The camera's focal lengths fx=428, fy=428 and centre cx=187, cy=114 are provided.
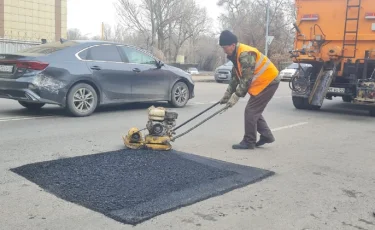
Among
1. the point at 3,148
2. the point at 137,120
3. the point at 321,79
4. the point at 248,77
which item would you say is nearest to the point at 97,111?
the point at 137,120

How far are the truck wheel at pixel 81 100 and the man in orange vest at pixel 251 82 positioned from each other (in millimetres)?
3425

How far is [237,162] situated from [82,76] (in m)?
4.25

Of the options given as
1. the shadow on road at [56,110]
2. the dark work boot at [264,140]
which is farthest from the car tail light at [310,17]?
the dark work boot at [264,140]

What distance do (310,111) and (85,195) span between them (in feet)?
28.0

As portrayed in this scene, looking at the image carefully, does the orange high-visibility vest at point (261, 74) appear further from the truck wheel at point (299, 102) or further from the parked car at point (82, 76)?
the truck wheel at point (299, 102)

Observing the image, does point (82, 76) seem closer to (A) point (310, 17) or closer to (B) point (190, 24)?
(A) point (310, 17)

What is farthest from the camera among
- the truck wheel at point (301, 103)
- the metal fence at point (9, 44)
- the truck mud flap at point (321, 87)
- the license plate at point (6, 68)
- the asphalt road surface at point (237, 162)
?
the metal fence at point (9, 44)

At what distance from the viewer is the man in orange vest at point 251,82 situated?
5.88 meters

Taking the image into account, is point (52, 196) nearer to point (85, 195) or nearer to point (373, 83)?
point (85, 195)

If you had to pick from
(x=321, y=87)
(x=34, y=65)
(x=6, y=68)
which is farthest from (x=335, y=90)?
(x=6, y=68)

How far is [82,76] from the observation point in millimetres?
8422

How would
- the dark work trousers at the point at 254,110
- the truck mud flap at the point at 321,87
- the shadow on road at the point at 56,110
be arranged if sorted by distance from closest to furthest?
the dark work trousers at the point at 254,110 → the shadow on road at the point at 56,110 → the truck mud flap at the point at 321,87

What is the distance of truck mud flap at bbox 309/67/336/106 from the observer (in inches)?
404

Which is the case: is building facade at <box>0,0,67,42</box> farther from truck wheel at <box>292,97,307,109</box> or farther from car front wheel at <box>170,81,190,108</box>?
truck wheel at <box>292,97,307,109</box>
